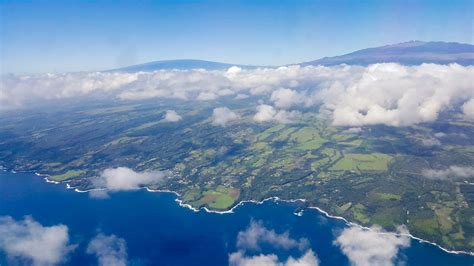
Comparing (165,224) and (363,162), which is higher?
(363,162)

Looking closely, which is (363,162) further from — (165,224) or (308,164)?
(165,224)

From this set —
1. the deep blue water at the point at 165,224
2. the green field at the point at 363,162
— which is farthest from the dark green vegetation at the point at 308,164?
the deep blue water at the point at 165,224

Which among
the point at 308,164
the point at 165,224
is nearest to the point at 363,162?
the point at 308,164

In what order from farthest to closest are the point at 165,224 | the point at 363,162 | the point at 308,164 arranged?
the point at 308,164 → the point at 363,162 → the point at 165,224

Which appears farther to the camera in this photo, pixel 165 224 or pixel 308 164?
pixel 308 164

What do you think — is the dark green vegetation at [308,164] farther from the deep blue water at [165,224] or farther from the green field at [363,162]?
the deep blue water at [165,224]

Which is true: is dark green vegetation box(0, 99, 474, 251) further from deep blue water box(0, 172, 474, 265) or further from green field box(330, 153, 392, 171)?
deep blue water box(0, 172, 474, 265)

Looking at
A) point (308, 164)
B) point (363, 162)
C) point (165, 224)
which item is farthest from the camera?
point (308, 164)

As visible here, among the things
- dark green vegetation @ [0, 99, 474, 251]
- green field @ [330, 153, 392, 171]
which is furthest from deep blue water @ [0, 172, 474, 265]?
green field @ [330, 153, 392, 171]

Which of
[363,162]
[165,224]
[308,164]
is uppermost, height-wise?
[363,162]
